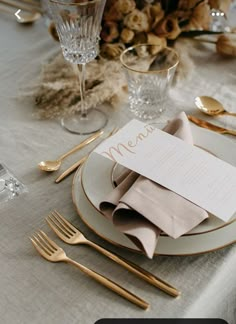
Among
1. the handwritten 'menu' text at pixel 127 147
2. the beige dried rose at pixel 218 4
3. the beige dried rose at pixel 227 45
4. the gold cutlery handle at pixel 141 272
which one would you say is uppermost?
the beige dried rose at pixel 218 4

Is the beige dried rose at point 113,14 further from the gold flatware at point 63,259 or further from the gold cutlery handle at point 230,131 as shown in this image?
the gold flatware at point 63,259

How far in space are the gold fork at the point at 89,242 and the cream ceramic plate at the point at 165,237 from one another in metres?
0.02

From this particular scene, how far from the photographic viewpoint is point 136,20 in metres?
0.94

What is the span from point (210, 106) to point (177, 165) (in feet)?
0.88

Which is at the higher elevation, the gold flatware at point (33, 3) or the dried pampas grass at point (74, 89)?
the gold flatware at point (33, 3)

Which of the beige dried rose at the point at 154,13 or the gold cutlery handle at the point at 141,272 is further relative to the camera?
the beige dried rose at the point at 154,13

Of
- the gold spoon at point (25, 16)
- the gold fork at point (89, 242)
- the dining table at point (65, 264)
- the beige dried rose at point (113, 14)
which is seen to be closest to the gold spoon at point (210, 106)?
the dining table at point (65, 264)

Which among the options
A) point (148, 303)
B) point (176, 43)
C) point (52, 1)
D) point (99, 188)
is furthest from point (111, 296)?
point (176, 43)

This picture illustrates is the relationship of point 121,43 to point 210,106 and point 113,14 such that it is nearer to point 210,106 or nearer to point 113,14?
point 113,14

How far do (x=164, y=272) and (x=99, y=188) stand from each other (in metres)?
0.14

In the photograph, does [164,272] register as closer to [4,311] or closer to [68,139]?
[4,311]

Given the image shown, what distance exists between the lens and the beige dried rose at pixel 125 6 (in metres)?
0.92

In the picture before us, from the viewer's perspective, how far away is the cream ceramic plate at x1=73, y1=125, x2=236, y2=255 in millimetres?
558

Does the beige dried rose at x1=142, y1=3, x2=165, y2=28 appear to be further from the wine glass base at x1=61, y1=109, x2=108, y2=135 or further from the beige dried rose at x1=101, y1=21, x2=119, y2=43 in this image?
the wine glass base at x1=61, y1=109, x2=108, y2=135
